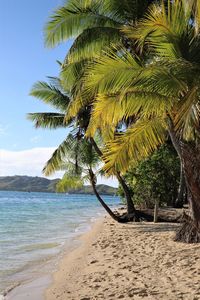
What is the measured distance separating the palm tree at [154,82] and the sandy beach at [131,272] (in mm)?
2165

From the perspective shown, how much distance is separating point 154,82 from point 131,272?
3.70m

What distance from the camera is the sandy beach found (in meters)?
7.01

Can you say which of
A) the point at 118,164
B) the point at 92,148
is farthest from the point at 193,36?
the point at 92,148

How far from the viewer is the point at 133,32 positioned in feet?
27.7

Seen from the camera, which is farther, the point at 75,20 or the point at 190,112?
the point at 75,20

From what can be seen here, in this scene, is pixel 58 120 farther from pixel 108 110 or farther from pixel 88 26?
pixel 108 110

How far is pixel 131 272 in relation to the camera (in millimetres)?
8531

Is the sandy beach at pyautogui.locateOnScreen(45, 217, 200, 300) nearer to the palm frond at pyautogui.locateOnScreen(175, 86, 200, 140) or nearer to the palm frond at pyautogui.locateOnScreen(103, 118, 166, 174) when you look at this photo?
the palm frond at pyautogui.locateOnScreen(103, 118, 166, 174)

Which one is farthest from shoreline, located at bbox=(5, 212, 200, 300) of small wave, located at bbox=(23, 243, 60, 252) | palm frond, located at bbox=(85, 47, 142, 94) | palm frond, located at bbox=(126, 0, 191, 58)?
palm frond, located at bbox=(126, 0, 191, 58)

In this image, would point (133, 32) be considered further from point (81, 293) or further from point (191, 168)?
point (81, 293)

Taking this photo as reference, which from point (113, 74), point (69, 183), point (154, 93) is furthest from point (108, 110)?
point (69, 183)

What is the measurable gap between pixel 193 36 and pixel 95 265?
17.8ft

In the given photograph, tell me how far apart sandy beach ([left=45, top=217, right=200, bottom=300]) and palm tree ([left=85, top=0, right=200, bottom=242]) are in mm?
2165

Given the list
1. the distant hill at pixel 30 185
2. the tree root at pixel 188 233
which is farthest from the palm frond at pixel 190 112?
the distant hill at pixel 30 185
